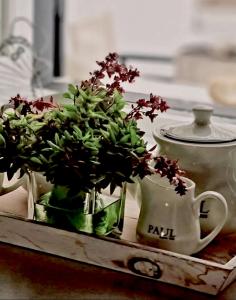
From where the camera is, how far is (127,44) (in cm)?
525

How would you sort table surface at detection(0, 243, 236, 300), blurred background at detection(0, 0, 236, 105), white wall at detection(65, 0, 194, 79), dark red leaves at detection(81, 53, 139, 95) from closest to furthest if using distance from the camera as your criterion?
table surface at detection(0, 243, 236, 300) → dark red leaves at detection(81, 53, 139, 95) → blurred background at detection(0, 0, 236, 105) → white wall at detection(65, 0, 194, 79)

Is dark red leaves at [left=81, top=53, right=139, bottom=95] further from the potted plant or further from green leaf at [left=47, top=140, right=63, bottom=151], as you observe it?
green leaf at [left=47, top=140, right=63, bottom=151]

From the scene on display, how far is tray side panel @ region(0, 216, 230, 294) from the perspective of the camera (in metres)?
0.77

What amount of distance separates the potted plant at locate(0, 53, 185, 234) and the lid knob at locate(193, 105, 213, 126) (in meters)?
0.07

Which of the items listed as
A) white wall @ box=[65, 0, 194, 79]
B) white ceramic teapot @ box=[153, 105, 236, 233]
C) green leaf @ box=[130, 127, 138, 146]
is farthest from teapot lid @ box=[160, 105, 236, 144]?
white wall @ box=[65, 0, 194, 79]

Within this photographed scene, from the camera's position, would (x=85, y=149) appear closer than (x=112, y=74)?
Yes

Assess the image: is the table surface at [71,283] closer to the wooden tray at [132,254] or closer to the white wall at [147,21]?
the wooden tray at [132,254]

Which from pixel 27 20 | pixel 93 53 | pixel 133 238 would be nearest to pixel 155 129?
pixel 133 238

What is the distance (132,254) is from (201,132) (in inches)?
8.1

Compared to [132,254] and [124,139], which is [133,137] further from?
[132,254]

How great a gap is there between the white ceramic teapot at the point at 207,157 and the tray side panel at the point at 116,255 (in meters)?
0.12

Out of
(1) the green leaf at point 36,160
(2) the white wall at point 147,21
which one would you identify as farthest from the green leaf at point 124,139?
(2) the white wall at point 147,21

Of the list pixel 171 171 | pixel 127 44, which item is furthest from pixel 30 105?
pixel 127 44

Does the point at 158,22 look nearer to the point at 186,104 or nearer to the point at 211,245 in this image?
the point at 186,104
